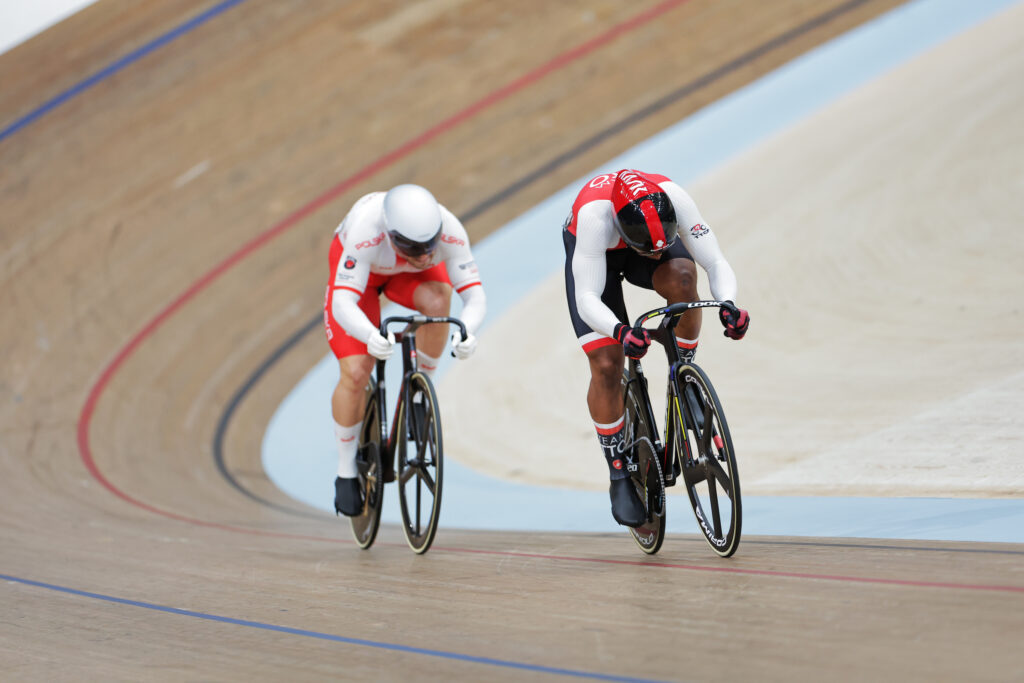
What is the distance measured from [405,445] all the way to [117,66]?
6.42 metres

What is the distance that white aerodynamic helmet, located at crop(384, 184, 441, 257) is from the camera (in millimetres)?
2939

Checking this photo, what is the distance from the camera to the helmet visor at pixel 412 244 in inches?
116

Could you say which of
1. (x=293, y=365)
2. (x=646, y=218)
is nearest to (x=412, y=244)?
(x=646, y=218)

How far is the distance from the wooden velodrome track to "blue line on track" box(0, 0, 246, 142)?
48mm

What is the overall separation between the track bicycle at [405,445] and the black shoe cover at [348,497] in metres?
0.03

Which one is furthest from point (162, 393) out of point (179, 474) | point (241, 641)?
point (241, 641)

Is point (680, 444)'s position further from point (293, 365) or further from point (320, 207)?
point (320, 207)

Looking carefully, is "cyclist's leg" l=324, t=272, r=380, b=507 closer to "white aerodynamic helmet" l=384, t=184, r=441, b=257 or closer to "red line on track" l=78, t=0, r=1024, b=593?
"red line on track" l=78, t=0, r=1024, b=593

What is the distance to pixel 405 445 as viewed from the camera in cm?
319

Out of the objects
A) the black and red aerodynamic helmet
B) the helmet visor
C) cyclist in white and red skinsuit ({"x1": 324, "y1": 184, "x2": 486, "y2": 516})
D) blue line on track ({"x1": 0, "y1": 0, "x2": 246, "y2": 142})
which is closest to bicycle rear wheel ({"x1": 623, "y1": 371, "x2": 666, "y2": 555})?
the black and red aerodynamic helmet

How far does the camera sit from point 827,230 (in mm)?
5488

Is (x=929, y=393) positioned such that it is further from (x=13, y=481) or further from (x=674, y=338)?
(x=13, y=481)

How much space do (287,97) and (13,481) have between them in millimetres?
4200

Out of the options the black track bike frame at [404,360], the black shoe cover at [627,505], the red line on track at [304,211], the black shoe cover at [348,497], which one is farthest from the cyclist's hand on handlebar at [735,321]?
the red line on track at [304,211]
